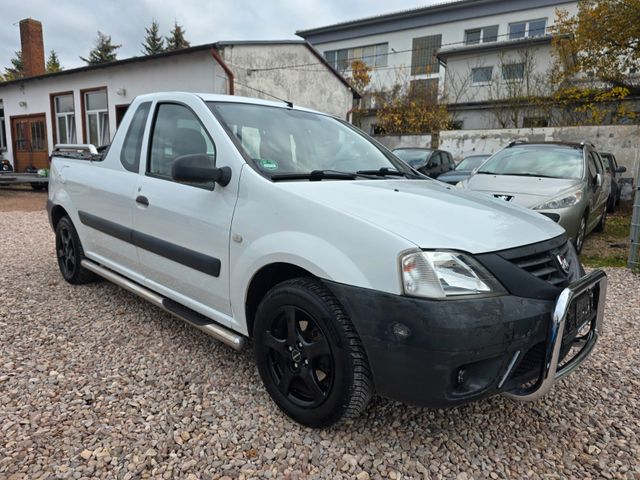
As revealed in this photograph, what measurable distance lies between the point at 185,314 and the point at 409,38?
31.2 m

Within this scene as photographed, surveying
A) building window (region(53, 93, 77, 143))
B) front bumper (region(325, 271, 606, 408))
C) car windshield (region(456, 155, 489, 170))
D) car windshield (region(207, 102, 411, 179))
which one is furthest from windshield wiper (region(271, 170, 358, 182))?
building window (region(53, 93, 77, 143))

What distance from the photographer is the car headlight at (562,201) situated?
17.7 feet

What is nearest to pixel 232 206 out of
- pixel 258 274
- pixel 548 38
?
pixel 258 274

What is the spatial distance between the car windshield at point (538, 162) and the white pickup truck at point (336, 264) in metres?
3.66

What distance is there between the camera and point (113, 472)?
1963 millimetres

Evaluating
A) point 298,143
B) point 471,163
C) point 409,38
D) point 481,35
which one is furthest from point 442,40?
point 298,143

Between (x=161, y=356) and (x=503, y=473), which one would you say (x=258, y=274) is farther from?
(x=503, y=473)

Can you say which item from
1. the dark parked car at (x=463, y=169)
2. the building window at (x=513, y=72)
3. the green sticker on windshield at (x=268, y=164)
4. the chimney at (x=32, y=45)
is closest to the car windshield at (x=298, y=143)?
the green sticker on windshield at (x=268, y=164)

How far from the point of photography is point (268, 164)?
2.60 metres

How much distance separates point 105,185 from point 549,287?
3.26 meters

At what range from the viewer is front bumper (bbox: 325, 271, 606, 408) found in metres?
1.77

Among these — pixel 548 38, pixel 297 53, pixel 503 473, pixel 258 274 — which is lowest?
pixel 503 473

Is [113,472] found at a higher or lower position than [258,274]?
lower

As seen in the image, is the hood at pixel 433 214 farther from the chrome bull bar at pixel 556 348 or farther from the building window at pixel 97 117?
the building window at pixel 97 117
